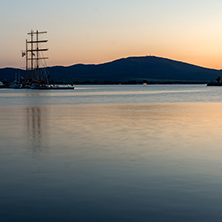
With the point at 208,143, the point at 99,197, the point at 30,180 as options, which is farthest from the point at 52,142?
the point at 99,197

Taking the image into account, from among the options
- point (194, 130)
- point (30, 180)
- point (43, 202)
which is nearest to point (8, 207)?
point (43, 202)

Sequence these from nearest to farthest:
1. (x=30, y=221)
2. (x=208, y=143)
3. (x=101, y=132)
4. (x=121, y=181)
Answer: (x=30, y=221) < (x=121, y=181) < (x=208, y=143) < (x=101, y=132)

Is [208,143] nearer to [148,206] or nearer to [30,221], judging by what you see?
[148,206]

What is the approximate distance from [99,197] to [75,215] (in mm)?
1506

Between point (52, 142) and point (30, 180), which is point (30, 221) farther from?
point (52, 142)

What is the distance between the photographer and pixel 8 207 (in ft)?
30.9

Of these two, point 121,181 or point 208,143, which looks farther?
point 208,143

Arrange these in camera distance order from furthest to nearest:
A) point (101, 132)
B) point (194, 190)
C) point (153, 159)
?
1. point (101, 132)
2. point (153, 159)
3. point (194, 190)

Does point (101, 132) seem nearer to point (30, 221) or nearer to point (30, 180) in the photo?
point (30, 180)

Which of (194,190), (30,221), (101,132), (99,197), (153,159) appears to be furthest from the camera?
(101,132)

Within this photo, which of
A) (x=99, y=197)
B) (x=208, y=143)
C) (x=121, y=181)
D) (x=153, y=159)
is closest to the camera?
(x=99, y=197)

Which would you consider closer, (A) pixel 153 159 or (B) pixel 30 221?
(B) pixel 30 221

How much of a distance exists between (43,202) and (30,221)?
53.6 inches

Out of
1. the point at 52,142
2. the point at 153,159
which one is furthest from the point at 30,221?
the point at 52,142
